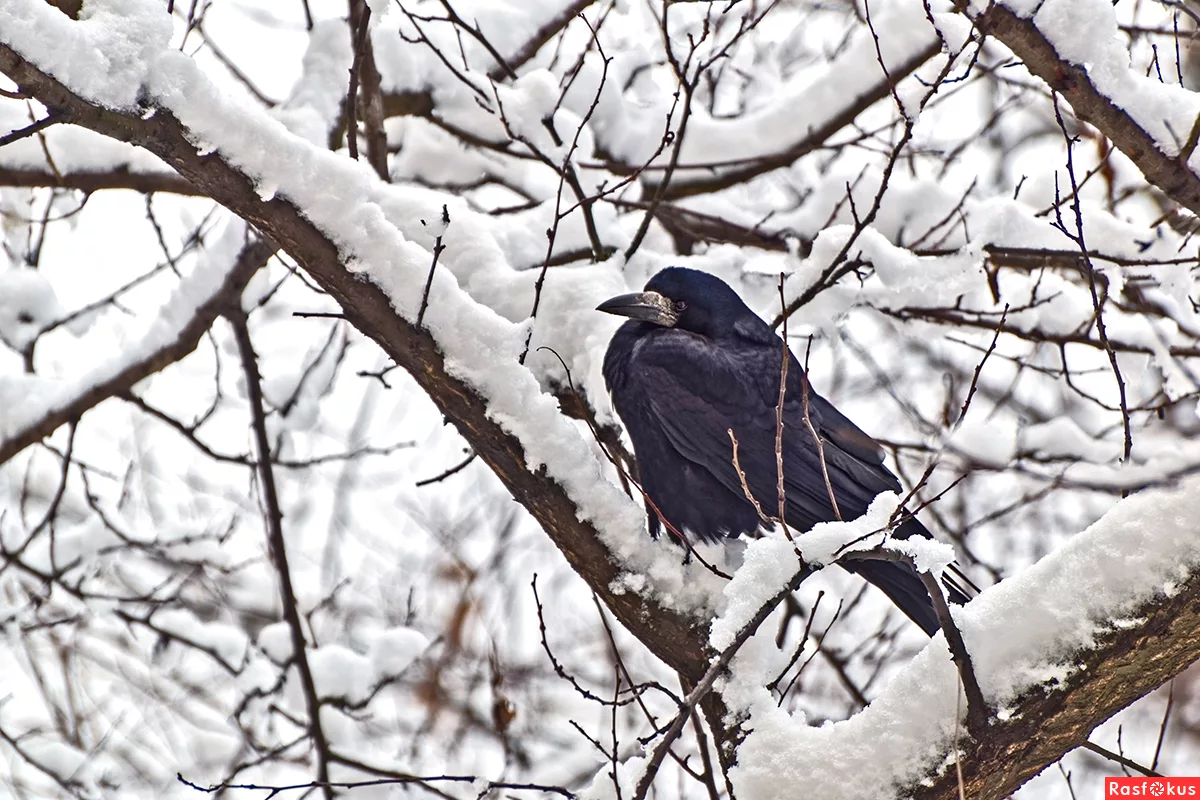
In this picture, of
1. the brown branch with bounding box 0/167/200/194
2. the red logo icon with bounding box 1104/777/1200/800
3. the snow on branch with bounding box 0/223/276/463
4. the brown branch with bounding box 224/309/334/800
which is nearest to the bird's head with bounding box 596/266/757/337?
the snow on branch with bounding box 0/223/276/463

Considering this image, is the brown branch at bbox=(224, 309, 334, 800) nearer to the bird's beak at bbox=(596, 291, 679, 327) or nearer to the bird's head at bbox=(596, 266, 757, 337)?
the bird's beak at bbox=(596, 291, 679, 327)

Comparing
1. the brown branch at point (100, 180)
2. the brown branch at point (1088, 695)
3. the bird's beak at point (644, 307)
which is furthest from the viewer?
Answer: the brown branch at point (100, 180)

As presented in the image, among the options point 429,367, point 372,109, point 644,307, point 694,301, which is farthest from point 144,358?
point 694,301

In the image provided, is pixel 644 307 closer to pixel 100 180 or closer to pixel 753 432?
pixel 753 432

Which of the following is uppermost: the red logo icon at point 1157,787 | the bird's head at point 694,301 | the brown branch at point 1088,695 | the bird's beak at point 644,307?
the bird's head at point 694,301

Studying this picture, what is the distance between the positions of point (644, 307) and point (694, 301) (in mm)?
Answer: 390

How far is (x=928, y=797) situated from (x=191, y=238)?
4.23 m

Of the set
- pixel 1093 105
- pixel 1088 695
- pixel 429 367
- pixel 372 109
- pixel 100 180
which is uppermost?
pixel 100 180

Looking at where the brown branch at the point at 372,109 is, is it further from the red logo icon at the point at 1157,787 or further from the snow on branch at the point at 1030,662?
the red logo icon at the point at 1157,787

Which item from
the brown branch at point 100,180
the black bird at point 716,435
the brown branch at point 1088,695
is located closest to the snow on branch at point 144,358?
the brown branch at point 100,180

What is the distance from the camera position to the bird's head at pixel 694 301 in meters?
4.30

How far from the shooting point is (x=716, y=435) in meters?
3.94

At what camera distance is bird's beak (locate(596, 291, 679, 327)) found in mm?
3988

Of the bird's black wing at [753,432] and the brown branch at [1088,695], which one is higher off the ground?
the bird's black wing at [753,432]
